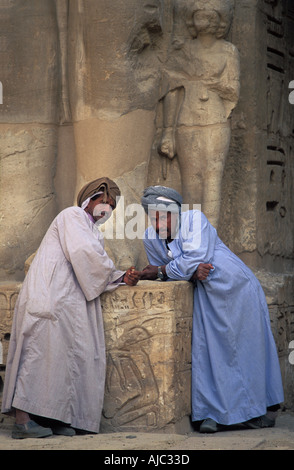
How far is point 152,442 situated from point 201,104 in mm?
2496

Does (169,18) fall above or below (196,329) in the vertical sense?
above


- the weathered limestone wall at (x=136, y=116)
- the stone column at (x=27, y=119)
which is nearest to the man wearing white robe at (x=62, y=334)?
the weathered limestone wall at (x=136, y=116)

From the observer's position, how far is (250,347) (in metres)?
5.58

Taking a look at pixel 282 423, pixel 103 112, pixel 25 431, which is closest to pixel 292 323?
pixel 282 423

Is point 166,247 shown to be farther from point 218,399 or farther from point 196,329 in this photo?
point 218,399

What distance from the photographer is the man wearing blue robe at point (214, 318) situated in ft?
18.0

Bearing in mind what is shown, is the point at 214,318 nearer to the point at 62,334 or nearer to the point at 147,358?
the point at 147,358

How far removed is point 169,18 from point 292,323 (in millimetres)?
2244

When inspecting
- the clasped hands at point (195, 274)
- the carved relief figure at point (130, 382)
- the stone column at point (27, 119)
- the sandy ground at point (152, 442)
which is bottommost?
the sandy ground at point (152, 442)

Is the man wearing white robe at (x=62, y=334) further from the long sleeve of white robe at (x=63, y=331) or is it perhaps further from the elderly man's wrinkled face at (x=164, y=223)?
the elderly man's wrinkled face at (x=164, y=223)

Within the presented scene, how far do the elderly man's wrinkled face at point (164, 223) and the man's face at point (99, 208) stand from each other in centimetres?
27

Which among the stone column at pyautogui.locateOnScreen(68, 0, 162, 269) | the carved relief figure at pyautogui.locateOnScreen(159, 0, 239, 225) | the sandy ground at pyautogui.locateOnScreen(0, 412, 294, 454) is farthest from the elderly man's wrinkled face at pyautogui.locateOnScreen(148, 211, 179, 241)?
the sandy ground at pyautogui.locateOnScreen(0, 412, 294, 454)

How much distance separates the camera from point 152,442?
4941 millimetres

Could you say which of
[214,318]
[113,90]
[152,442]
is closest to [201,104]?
[113,90]
